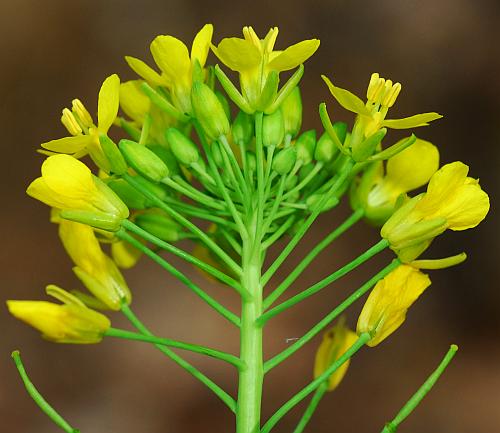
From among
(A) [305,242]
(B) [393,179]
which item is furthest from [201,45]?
(A) [305,242]

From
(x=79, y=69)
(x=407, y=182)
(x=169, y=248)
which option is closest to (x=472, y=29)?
(x=79, y=69)

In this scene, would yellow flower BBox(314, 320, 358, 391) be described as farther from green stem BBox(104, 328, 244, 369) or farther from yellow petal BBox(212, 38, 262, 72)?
yellow petal BBox(212, 38, 262, 72)

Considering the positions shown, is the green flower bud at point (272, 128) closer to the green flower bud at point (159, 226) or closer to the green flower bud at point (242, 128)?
the green flower bud at point (242, 128)

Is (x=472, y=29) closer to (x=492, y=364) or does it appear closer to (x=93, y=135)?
(x=492, y=364)

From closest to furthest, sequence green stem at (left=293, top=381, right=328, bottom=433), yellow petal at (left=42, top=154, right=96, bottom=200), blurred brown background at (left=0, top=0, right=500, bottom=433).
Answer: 1. yellow petal at (left=42, top=154, right=96, bottom=200)
2. green stem at (left=293, top=381, right=328, bottom=433)
3. blurred brown background at (left=0, top=0, right=500, bottom=433)

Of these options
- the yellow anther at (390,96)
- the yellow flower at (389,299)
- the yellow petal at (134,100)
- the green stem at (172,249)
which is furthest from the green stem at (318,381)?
the yellow petal at (134,100)

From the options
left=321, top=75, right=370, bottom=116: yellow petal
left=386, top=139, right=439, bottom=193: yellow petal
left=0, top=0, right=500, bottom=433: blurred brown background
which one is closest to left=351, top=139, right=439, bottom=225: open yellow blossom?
left=386, top=139, right=439, bottom=193: yellow petal
